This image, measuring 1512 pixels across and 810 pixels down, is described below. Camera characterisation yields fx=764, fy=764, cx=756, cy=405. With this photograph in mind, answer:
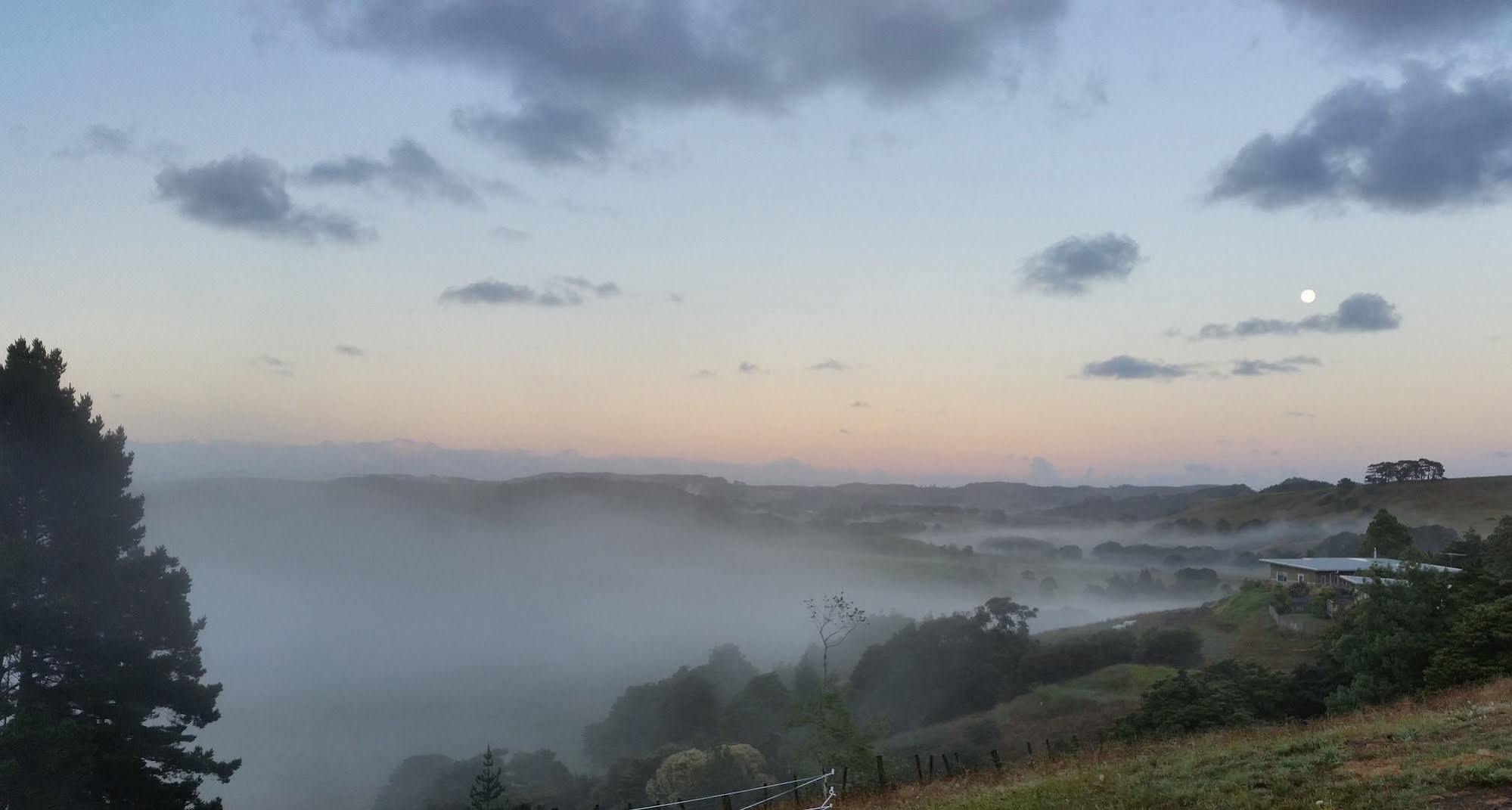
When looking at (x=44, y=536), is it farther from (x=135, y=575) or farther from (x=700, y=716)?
(x=700, y=716)

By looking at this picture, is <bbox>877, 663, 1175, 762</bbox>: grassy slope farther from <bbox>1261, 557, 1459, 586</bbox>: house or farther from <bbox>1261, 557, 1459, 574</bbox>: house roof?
<bbox>1261, 557, 1459, 574</bbox>: house roof

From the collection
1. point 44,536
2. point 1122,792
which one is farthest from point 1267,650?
point 44,536

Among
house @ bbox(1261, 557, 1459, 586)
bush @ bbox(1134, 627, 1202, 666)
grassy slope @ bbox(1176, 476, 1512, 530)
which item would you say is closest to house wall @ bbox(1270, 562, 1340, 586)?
house @ bbox(1261, 557, 1459, 586)

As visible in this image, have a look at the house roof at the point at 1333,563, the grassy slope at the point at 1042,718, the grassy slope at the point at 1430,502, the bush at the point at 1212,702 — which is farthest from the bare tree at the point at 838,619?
the grassy slope at the point at 1430,502

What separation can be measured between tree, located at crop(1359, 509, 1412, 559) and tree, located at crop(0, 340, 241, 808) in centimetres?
11210

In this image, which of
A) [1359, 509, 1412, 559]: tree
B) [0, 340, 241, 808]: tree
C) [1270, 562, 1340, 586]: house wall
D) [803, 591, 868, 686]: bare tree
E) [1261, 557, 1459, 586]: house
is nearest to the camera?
[0, 340, 241, 808]: tree

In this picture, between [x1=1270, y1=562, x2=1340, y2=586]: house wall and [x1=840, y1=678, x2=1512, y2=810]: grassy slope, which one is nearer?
[x1=840, y1=678, x2=1512, y2=810]: grassy slope

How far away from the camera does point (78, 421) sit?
3878 cm

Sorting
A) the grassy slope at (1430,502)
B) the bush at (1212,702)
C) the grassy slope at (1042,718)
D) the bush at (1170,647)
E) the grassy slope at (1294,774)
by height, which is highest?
the grassy slope at (1294,774)

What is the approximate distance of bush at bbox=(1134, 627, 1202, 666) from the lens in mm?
76188

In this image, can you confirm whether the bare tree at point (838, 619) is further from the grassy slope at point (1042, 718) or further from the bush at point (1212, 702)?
the bush at point (1212, 702)

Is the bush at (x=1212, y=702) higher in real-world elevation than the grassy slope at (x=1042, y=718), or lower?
higher

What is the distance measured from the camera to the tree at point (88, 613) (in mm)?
33281

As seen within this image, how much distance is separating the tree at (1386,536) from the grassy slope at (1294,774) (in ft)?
265
